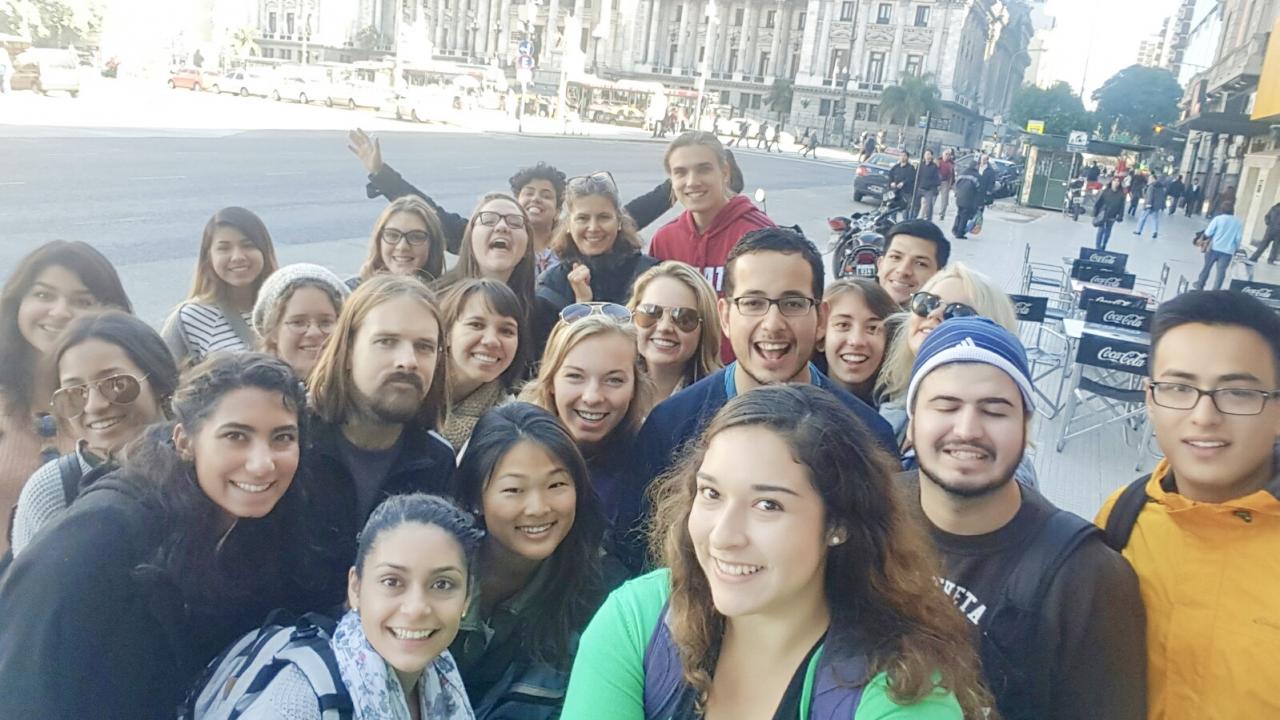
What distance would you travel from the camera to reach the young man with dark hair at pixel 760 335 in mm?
3029

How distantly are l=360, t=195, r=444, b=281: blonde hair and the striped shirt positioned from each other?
0.73 meters

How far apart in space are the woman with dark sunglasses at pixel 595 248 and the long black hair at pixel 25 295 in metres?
2.15

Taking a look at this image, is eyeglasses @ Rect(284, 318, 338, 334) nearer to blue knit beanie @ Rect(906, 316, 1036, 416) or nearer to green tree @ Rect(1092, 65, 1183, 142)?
blue knit beanie @ Rect(906, 316, 1036, 416)

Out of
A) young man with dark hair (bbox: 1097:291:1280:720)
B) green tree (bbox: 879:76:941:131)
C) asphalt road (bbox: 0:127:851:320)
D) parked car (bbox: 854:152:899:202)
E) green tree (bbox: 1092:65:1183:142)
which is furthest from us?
green tree (bbox: 1092:65:1183:142)

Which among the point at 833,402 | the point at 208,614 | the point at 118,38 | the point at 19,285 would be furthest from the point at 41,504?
the point at 118,38

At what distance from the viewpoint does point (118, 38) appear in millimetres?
54000

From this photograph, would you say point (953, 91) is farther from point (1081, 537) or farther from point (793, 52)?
point (1081, 537)

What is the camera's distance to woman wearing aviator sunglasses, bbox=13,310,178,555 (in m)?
2.66

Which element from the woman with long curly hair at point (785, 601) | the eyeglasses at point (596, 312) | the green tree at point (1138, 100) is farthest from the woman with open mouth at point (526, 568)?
the green tree at point (1138, 100)

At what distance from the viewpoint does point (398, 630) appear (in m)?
2.17

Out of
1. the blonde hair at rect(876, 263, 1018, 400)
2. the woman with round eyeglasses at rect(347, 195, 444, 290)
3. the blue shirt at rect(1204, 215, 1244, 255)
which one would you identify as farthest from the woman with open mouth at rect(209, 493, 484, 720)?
the blue shirt at rect(1204, 215, 1244, 255)

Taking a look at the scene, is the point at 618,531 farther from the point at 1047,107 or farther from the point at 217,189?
the point at 1047,107

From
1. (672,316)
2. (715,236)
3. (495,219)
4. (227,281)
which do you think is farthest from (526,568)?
(715,236)

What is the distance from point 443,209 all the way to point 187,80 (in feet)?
177
